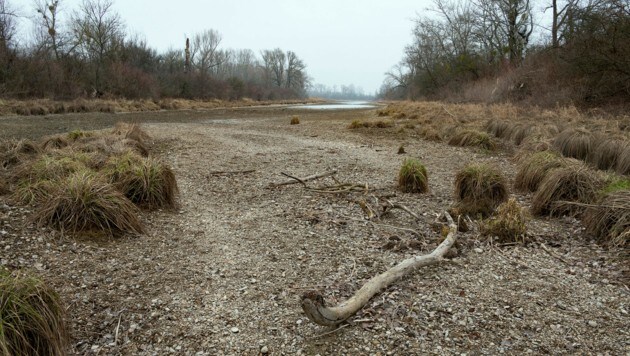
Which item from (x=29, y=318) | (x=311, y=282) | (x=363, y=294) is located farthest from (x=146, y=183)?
(x=363, y=294)

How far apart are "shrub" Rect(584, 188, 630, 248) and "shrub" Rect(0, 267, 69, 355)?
15.0 feet

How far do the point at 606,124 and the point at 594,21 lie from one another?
23.4 feet

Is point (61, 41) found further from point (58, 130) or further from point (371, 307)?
point (371, 307)

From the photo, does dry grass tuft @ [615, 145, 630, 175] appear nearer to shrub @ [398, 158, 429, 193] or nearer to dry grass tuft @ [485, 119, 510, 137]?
shrub @ [398, 158, 429, 193]

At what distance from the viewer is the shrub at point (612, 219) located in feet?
13.0

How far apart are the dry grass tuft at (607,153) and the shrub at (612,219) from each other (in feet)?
10.2

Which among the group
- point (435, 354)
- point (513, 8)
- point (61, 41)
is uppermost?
point (513, 8)

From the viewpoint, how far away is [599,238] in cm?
419

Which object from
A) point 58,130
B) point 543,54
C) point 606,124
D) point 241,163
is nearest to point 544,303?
point 241,163

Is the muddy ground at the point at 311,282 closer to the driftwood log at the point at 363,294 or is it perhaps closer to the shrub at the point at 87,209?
→ the driftwood log at the point at 363,294

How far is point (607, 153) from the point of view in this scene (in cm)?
718

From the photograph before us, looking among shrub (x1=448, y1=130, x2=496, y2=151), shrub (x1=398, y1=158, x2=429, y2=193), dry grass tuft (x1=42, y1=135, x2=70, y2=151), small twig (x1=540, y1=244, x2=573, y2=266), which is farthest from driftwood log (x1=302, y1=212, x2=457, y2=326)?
dry grass tuft (x1=42, y1=135, x2=70, y2=151)

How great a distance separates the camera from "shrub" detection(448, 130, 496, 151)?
413 inches

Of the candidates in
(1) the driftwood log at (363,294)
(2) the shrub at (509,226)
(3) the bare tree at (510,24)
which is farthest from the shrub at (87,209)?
(3) the bare tree at (510,24)
